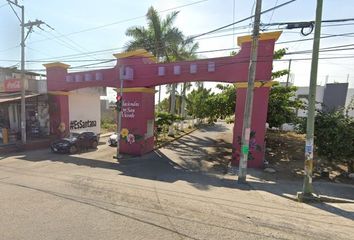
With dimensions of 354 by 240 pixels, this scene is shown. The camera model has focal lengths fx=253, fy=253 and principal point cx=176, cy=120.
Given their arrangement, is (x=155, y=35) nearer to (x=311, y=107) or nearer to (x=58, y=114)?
(x=58, y=114)

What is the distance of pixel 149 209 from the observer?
6.45 metres

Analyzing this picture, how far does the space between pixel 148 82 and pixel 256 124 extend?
6.96 m

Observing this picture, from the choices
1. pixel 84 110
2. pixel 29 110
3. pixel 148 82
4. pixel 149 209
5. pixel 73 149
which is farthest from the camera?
pixel 84 110

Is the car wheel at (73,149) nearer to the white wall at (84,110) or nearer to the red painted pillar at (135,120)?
the red painted pillar at (135,120)

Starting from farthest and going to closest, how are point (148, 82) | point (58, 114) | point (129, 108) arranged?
1. point (58, 114)
2. point (129, 108)
3. point (148, 82)

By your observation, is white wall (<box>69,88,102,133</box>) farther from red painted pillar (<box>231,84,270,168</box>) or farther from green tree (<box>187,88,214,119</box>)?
red painted pillar (<box>231,84,270,168</box>)

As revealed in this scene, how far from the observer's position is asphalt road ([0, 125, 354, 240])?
5.23 metres

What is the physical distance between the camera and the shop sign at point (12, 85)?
23078 mm

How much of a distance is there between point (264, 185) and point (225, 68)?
20.9 ft

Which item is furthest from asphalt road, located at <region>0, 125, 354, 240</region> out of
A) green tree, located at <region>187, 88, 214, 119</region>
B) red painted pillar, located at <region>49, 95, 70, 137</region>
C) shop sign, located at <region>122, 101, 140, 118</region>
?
red painted pillar, located at <region>49, 95, 70, 137</region>

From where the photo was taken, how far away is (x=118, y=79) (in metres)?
16.8

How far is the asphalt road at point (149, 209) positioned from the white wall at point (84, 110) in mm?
10863

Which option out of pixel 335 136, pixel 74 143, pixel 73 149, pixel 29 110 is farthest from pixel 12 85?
pixel 335 136

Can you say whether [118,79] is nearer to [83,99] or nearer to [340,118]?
[83,99]
